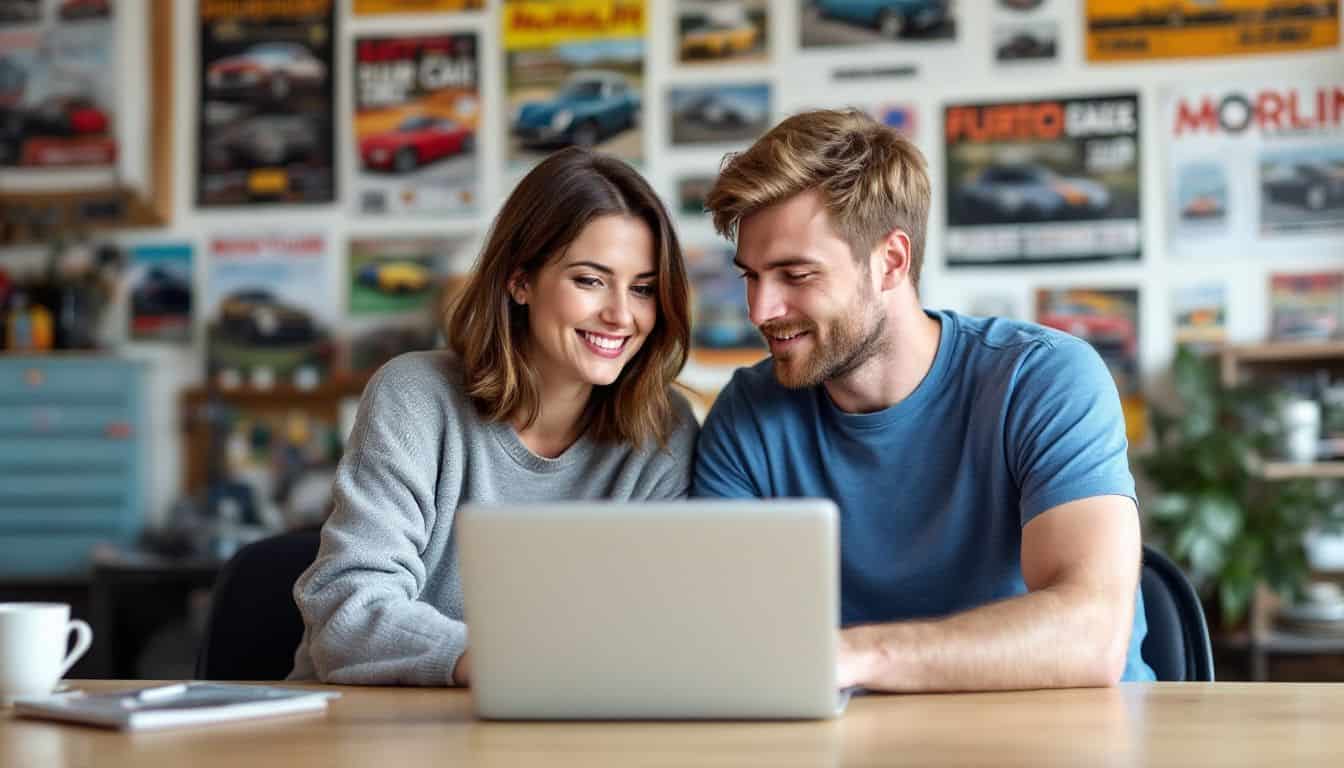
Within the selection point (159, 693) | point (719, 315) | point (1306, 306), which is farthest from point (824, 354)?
point (1306, 306)

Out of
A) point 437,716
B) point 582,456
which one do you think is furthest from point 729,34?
point 437,716

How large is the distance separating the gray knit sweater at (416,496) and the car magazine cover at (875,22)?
7.55 ft

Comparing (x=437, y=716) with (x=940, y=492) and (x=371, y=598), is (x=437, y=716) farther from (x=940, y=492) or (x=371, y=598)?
(x=940, y=492)

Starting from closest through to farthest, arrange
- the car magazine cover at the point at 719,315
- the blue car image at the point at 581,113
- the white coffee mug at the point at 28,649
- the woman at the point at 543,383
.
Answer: the white coffee mug at the point at 28,649 → the woman at the point at 543,383 → the car magazine cover at the point at 719,315 → the blue car image at the point at 581,113

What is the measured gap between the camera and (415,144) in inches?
167

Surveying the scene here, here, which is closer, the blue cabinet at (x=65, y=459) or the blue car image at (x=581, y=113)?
the blue cabinet at (x=65, y=459)

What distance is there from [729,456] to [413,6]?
2.76m

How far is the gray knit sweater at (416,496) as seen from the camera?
4.97 feet

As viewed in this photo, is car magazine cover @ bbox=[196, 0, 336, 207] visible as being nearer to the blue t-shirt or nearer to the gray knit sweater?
the gray knit sweater

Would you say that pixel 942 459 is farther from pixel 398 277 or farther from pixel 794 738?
pixel 398 277

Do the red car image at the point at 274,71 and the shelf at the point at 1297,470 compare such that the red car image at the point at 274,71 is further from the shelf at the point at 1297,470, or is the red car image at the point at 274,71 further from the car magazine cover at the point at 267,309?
the shelf at the point at 1297,470

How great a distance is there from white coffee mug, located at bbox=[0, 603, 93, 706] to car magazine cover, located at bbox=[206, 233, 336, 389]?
9.79 feet

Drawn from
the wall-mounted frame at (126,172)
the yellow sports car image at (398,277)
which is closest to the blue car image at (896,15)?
the yellow sports car image at (398,277)

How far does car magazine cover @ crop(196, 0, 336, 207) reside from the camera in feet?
14.0
